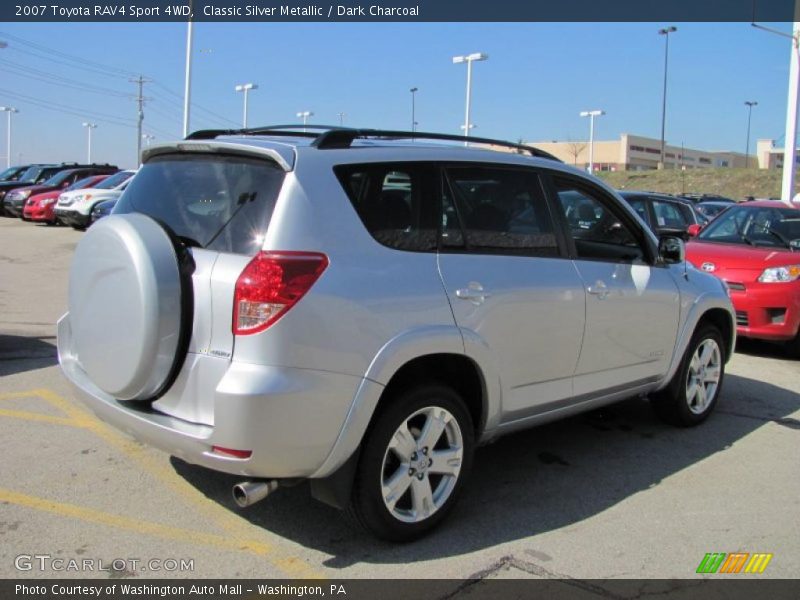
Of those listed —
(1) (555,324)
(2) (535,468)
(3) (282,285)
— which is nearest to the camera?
(3) (282,285)

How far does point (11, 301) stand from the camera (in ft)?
32.4

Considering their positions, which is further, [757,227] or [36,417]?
[757,227]

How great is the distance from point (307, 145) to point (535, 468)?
252 cm

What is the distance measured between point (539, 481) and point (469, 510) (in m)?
0.65

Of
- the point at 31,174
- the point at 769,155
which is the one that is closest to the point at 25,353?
the point at 31,174

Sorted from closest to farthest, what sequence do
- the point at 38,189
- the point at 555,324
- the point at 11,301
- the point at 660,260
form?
the point at 555,324 < the point at 660,260 < the point at 11,301 < the point at 38,189

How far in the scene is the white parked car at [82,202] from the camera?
20.0 m

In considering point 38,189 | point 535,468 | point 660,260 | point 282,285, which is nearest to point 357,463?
point 282,285

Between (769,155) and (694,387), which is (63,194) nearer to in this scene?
(694,387)

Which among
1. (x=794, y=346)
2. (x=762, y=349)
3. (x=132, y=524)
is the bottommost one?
(x=132, y=524)

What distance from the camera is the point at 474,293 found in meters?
3.74

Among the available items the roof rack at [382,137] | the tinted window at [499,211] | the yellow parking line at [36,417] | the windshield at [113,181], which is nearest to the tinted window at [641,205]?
the roof rack at [382,137]

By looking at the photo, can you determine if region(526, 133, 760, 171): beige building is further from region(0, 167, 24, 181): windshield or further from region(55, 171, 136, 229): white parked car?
region(55, 171, 136, 229): white parked car
